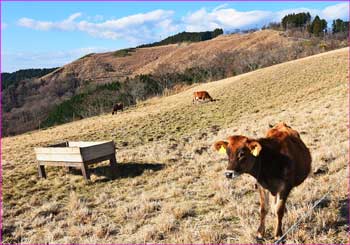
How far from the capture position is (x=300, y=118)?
17734 millimetres

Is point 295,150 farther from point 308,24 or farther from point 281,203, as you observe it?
point 308,24

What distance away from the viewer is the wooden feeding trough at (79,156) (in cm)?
1130

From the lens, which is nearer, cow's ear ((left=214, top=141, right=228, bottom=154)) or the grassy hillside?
cow's ear ((left=214, top=141, right=228, bottom=154))

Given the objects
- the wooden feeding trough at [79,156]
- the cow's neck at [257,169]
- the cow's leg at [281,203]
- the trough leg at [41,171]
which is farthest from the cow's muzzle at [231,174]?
the trough leg at [41,171]

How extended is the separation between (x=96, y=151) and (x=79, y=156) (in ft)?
1.74

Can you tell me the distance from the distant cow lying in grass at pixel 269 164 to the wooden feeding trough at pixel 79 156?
6.69m

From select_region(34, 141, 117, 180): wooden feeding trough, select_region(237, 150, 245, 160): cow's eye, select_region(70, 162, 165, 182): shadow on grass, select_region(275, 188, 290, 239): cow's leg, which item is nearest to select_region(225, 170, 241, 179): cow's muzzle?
select_region(237, 150, 245, 160): cow's eye

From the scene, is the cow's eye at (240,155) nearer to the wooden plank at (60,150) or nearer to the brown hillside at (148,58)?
the wooden plank at (60,150)

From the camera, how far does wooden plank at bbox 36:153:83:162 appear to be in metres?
11.4

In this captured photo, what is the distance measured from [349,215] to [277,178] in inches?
67.7

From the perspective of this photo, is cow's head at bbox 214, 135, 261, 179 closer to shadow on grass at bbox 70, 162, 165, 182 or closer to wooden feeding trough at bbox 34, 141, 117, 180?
shadow on grass at bbox 70, 162, 165, 182

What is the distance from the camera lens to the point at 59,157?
11891 millimetres

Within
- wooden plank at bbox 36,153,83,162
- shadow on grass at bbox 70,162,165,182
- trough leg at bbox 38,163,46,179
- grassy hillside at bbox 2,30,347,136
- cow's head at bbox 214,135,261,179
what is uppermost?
grassy hillside at bbox 2,30,347,136

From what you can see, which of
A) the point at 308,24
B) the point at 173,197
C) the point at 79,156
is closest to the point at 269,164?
the point at 173,197
